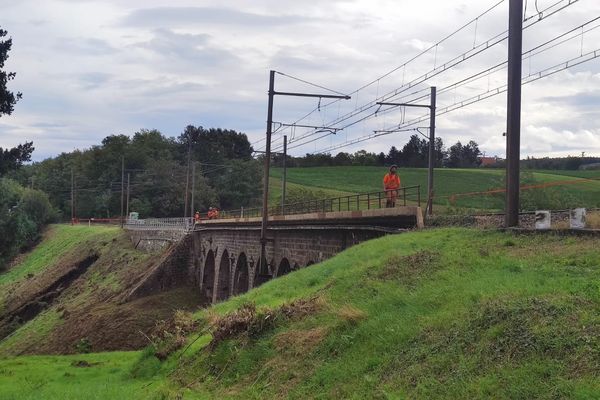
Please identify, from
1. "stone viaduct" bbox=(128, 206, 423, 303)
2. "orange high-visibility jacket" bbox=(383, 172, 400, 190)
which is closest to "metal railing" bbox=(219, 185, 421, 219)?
"orange high-visibility jacket" bbox=(383, 172, 400, 190)

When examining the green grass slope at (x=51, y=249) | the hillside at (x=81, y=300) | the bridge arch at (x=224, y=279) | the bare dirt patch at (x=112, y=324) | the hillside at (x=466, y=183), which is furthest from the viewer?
the green grass slope at (x=51, y=249)

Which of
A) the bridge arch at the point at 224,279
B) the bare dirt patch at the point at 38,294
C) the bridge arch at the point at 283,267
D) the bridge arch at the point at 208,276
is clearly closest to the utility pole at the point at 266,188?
the bridge arch at the point at 283,267

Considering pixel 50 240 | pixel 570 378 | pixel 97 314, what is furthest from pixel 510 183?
pixel 50 240

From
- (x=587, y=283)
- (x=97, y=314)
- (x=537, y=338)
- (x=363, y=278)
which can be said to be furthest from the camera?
(x=97, y=314)

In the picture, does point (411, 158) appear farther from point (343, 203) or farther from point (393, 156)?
point (343, 203)

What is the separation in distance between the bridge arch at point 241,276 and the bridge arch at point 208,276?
4.77m

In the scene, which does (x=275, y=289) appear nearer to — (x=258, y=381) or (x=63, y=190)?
(x=258, y=381)

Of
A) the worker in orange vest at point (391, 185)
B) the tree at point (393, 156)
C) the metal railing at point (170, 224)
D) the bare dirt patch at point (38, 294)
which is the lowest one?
the bare dirt patch at point (38, 294)

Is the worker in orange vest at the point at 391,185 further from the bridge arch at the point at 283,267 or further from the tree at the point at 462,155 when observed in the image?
the tree at the point at 462,155

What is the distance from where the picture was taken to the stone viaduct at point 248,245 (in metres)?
22.6

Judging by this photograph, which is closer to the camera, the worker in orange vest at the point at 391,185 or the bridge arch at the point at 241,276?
the worker in orange vest at the point at 391,185

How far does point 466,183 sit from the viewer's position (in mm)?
64938

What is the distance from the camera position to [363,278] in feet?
44.0

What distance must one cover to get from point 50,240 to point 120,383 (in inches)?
2866
